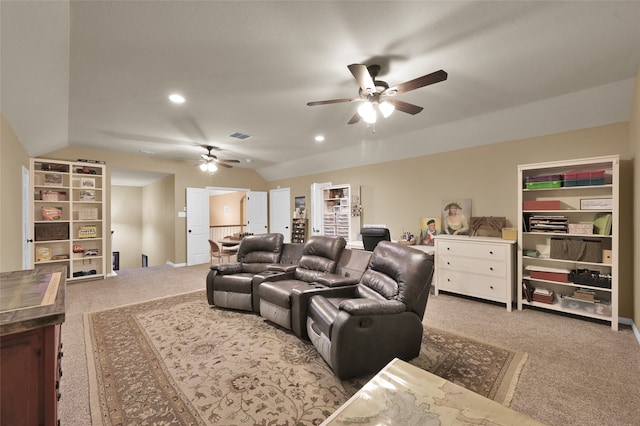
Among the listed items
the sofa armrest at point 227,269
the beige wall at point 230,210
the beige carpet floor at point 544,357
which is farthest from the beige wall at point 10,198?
the beige wall at point 230,210

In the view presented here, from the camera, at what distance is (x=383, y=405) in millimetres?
1242

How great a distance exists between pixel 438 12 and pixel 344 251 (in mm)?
2564

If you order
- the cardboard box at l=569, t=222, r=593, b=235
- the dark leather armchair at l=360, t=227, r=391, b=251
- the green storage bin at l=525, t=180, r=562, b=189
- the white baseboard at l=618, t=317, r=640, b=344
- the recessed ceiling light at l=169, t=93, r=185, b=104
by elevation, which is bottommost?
the white baseboard at l=618, t=317, r=640, b=344

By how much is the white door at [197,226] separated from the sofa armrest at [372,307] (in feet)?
19.7

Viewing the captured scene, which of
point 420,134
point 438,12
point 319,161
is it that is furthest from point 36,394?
point 319,161

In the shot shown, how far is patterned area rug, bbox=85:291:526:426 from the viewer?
6.01ft

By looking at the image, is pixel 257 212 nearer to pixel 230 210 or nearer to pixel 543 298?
pixel 230 210

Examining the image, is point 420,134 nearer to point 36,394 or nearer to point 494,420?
point 494,420

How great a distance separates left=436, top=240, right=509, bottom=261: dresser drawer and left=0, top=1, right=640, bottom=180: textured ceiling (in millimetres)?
1651

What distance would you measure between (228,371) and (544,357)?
2.81 meters

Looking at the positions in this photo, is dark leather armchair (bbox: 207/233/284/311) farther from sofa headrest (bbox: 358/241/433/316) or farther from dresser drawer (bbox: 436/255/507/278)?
dresser drawer (bbox: 436/255/507/278)

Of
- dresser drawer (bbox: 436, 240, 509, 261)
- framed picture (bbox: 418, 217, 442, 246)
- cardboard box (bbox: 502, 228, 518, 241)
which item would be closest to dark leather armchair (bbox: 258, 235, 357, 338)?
dresser drawer (bbox: 436, 240, 509, 261)

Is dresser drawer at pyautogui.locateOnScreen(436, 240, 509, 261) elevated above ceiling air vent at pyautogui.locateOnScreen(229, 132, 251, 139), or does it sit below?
below

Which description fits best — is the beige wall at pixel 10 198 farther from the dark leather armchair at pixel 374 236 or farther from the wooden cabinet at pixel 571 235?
the wooden cabinet at pixel 571 235
